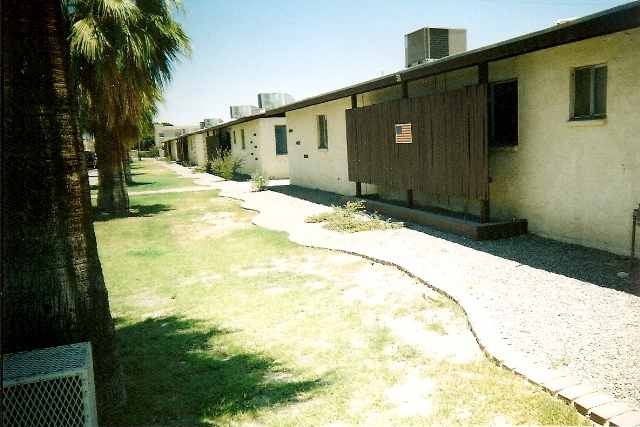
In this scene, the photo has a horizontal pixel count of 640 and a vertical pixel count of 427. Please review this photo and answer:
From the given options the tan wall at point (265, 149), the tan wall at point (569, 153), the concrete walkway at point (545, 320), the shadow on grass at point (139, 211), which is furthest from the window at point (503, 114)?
the tan wall at point (265, 149)

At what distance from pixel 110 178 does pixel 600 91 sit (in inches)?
519

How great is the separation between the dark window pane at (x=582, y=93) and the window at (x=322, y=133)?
34.5 feet

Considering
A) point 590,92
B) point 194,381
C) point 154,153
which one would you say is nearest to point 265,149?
point 590,92

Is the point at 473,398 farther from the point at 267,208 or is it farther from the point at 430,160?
the point at 267,208

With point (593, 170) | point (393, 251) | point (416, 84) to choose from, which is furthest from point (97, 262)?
point (416, 84)

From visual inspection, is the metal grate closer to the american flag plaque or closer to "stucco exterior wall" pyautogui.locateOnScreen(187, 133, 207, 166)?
the american flag plaque

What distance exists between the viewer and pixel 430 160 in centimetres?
976

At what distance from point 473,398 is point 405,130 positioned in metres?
7.92

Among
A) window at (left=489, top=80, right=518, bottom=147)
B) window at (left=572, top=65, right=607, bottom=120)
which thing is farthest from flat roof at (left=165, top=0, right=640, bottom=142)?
window at (left=489, top=80, right=518, bottom=147)

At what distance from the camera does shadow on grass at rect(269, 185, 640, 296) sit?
556cm

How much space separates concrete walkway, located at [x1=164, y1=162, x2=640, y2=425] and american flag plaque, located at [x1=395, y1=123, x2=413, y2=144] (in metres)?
3.20

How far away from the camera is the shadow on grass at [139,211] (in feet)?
46.0

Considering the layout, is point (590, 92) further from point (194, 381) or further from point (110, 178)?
point (110, 178)

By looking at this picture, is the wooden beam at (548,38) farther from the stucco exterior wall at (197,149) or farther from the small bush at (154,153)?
the small bush at (154,153)
